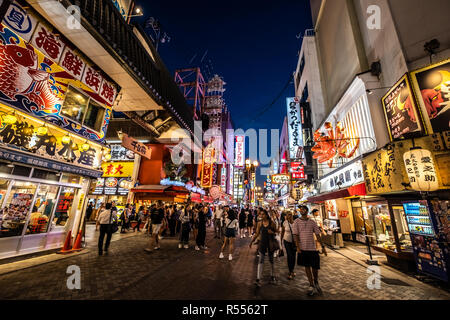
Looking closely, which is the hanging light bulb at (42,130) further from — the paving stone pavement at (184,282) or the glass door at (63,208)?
the paving stone pavement at (184,282)

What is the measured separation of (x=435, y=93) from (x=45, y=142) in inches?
528

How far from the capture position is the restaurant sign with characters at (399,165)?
16.5ft

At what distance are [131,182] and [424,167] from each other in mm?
18654

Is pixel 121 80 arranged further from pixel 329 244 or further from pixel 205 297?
pixel 329 244

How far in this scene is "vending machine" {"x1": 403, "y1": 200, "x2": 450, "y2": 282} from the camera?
16.1 ft

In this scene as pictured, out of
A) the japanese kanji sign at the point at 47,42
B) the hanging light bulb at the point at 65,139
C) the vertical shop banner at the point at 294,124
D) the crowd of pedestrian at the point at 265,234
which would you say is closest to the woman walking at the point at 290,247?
the crowd of pedestrian at the point at 265,234

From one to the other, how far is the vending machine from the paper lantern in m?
0.73

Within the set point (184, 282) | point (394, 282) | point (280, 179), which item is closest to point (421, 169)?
point (394, 282)

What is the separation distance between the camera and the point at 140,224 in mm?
14250

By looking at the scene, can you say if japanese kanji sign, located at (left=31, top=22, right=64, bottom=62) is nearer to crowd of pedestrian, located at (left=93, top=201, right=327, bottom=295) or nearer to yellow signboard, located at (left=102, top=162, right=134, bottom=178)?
crowd of pedestrian, located at (left=93, top=201, right=327, bottom=295)

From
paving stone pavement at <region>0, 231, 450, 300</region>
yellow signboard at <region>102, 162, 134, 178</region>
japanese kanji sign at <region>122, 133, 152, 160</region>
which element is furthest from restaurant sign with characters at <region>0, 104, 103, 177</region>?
yellow signboard at <region>102, 162, 134, 178</region>

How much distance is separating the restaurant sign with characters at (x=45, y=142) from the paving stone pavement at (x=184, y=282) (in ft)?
11.8
